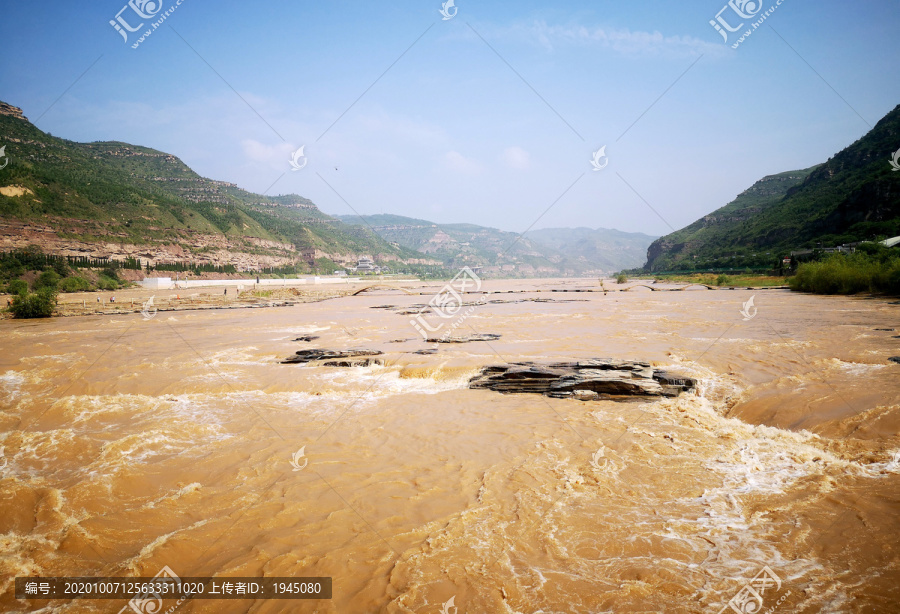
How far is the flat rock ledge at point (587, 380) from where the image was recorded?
10625 mm

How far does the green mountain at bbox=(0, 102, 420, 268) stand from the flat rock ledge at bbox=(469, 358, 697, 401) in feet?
291

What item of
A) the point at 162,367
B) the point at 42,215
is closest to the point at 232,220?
the point at 42,215

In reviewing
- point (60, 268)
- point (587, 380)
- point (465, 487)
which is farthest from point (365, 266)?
point (465, 487)

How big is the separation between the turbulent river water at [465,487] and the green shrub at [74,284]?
52.4 m

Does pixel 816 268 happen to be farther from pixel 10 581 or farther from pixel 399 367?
pixel 10 581

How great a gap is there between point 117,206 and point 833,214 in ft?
502

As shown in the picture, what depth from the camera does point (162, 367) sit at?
1502 centimetres

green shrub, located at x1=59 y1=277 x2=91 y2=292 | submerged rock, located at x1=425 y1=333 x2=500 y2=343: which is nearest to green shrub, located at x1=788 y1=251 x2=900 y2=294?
submerged rock, located at x1=425 y1=333 x2=500 y2=343

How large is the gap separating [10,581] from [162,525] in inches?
55.5

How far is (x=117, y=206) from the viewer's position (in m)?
91.9

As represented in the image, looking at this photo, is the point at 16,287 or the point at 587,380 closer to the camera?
the point at 587,380

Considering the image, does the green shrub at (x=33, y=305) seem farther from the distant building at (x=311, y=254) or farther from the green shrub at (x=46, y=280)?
the distant building at (x=311, y=254)

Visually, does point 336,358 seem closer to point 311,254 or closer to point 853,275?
point 853,275

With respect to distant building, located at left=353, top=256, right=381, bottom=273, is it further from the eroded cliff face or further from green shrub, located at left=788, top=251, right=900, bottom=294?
green shrub, located at left=788, top=251, right=900, bottom=294
